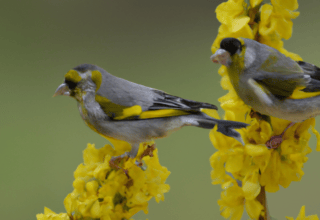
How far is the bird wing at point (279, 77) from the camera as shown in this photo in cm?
55

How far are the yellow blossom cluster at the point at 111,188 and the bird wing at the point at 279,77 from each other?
0.26 m

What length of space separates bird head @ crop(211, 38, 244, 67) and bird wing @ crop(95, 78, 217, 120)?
0.12m

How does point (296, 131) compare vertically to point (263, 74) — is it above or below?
below

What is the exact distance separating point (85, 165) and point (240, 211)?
1.02ft

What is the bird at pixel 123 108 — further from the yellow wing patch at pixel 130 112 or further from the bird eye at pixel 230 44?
the bird eye at pixel 230 44

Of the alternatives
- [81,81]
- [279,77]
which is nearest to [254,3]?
[279,77]

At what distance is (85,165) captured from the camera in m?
0.59

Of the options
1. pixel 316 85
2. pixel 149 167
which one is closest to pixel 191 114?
pixel 149 167

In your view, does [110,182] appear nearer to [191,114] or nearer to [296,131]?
[191,114]

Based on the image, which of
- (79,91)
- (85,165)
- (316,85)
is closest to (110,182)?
(85,165)

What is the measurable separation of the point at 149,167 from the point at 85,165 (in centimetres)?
13

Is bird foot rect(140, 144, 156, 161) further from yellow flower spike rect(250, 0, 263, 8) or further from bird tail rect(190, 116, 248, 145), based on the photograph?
yellow flower spike rect(250, 0, 263, 8)

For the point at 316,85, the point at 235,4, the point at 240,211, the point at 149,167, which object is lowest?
the point at 240,211

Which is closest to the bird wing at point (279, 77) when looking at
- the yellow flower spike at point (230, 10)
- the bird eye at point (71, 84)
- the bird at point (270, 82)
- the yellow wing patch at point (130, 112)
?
the bird at point (270, 82)
